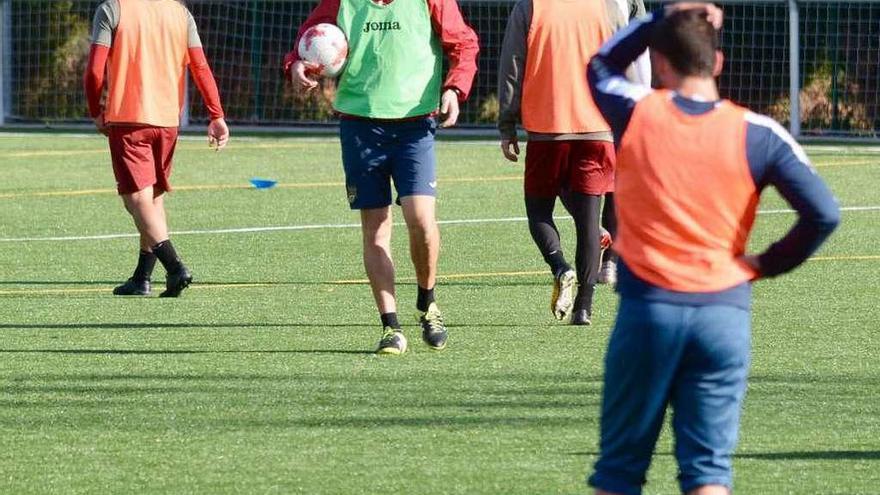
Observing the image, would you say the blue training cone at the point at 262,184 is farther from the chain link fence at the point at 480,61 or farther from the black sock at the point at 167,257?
the chain link fence at the point at 480,61

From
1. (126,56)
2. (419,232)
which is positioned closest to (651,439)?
(419,232)

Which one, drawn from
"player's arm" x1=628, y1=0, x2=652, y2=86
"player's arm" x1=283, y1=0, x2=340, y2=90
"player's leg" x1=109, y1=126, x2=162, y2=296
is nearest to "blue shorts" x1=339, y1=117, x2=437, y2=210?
"player's arm" x1=283, y1=0, x2=340, y2=90

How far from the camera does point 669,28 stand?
4688mm

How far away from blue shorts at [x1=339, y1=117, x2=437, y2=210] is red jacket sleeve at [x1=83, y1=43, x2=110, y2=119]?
284 centimetres

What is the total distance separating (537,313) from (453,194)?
7.01 meters

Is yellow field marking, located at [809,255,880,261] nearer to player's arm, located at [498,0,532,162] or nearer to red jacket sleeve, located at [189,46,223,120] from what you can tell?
player's arm, located at [498,0,532,162]

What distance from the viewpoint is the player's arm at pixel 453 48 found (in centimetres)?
878

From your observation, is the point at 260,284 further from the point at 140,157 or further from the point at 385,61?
the point at 385,61

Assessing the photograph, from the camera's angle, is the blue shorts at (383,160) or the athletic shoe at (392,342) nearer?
the blue shorts at (383,160)

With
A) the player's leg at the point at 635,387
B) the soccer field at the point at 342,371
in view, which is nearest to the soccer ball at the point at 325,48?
the soccer field at the point at 342,371

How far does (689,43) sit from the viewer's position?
15.3ft

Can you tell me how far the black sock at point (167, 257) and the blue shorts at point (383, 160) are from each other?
246 cm

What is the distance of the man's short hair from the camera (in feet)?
15.3

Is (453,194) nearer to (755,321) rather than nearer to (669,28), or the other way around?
(755,321)
